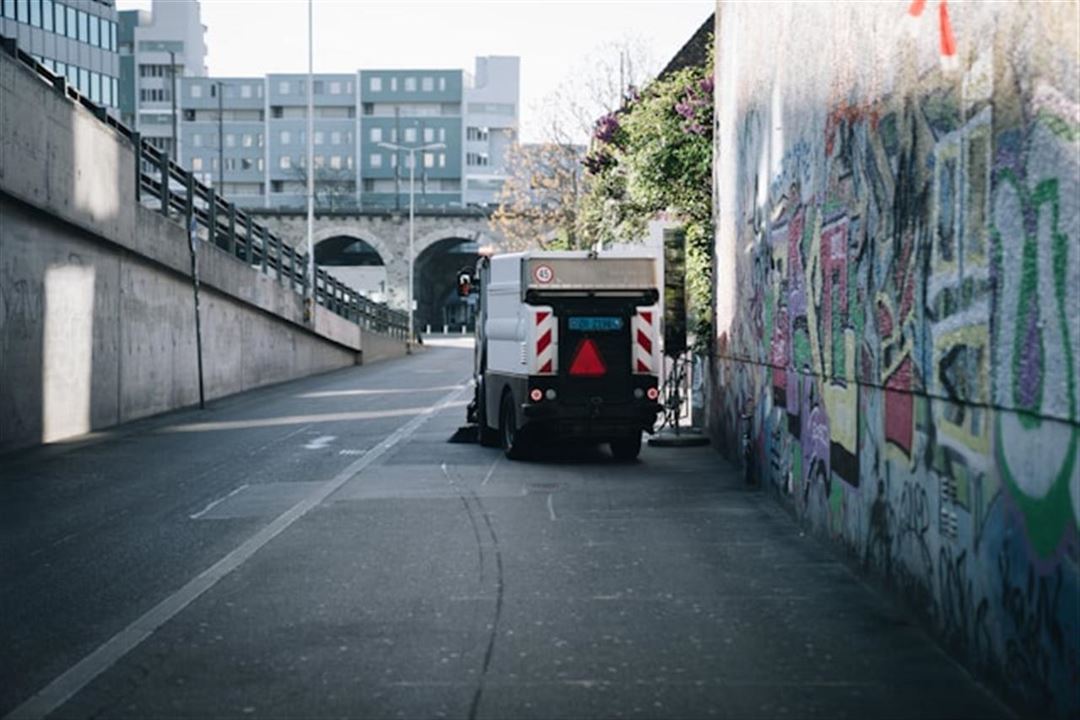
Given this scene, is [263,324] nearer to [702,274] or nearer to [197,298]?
[197,298]

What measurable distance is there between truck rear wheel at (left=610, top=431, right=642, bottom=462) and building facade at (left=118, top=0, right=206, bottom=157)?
128371mm

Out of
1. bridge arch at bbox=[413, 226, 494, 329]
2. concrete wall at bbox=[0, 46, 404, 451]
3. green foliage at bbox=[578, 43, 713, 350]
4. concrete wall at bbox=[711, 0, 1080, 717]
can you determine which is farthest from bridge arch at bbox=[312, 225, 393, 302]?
concrete wall at bbox=[711, 0, 1080, 717]

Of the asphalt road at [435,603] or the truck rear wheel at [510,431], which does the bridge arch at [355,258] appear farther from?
the asphalt road at [435,603]

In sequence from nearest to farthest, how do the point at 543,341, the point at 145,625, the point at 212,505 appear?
the point at 145,625, the point at 212,505, the point at 543,341

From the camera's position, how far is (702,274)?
22.1 m

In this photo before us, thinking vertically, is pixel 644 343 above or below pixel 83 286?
below

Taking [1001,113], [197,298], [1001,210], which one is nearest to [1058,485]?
[1001,210]

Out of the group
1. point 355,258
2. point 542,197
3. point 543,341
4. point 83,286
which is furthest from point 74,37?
point 543,341

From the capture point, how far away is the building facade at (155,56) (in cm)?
13988

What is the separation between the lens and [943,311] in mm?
7523

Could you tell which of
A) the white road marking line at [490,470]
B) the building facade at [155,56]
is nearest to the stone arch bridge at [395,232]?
the building facade at [155,56]

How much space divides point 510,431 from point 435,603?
375 inches

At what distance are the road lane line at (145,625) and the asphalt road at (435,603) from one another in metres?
0.02

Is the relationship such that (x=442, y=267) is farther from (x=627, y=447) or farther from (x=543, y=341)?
(x=543, y=341)
